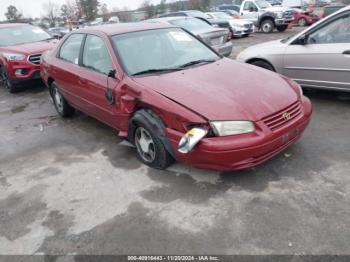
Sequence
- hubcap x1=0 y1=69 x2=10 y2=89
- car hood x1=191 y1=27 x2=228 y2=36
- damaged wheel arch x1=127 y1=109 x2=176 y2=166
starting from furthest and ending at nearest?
car hood x1=191 y1=27 x2=228 y2=36 → hubcap x1=0 y1=69 x2=10 y2=89 → damaged wheel arch x1=127 y1=109 x2=176 y2=166

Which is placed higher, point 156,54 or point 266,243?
point 156,54

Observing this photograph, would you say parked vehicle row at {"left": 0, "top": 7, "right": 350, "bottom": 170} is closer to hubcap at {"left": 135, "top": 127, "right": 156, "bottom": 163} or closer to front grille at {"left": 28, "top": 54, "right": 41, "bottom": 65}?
hubcap at {"left": 135, "top": 127, "right": 156, "bottom": 163}

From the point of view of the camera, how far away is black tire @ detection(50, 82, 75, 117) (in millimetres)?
5871

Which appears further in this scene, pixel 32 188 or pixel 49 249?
pixel 32 188

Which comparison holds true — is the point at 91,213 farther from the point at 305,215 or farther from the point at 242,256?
the point at 305,215

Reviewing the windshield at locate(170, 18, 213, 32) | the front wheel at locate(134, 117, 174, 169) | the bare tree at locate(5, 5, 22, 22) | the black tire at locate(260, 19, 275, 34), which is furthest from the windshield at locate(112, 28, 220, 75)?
the bare tree at locate(5, 5, 22, 22)

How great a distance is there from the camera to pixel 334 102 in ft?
18.2

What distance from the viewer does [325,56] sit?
510cm

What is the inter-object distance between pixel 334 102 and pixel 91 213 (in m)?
4.41

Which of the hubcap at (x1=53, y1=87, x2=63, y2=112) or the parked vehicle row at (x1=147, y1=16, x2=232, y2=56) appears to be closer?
the hubcap at (x1=53, y1=87, x2=63, y2=112)

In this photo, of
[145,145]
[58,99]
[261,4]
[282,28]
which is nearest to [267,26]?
[282,28]

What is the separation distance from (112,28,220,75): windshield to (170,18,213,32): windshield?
5.51 metres

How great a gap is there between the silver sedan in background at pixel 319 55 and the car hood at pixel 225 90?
1.56m

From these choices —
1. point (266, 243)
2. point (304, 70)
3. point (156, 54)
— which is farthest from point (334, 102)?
point (266, 243)
